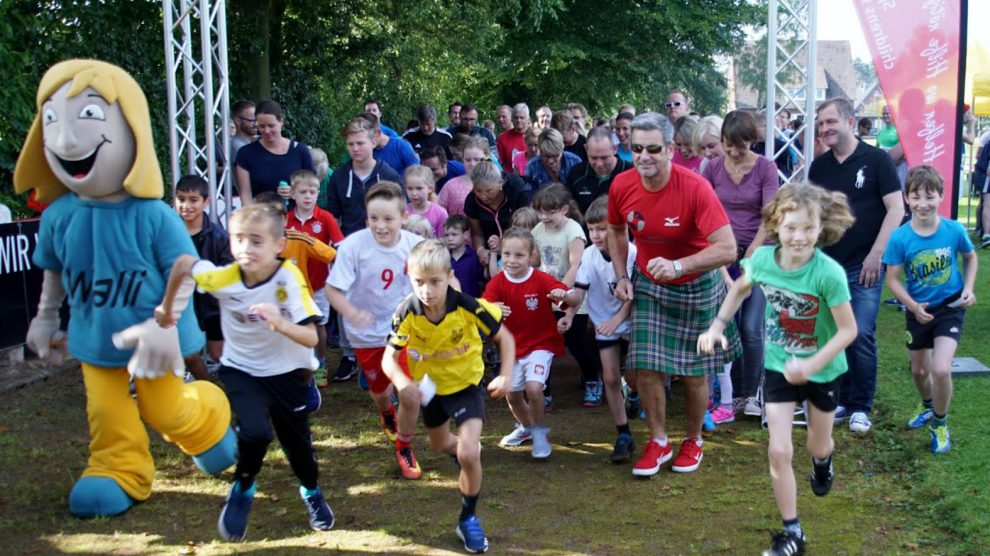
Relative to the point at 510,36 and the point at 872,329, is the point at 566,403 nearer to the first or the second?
the point at 872,329

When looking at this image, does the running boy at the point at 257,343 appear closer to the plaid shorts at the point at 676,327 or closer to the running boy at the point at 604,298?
the plaid shorts at the point at 676,327

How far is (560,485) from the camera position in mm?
5902

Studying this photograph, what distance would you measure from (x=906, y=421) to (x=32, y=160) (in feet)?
18.7

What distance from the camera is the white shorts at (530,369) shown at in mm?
6418

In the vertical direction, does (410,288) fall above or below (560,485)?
above

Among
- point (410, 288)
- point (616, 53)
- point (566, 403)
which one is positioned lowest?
point (566, 403)

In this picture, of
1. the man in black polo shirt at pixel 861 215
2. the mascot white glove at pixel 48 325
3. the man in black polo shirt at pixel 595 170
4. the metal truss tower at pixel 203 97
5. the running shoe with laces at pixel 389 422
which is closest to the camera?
the mascot white glove at pixel 48 325

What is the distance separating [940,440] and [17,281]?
7.12m

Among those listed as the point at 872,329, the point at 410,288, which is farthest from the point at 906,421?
the point at 410,288

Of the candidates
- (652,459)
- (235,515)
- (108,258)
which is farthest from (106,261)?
(652,459)

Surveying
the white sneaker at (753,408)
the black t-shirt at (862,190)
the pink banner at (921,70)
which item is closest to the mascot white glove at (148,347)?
the white sneaker at (753,408)

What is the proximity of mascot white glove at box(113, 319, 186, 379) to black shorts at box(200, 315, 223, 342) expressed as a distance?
247 centimetres

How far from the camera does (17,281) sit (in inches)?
330

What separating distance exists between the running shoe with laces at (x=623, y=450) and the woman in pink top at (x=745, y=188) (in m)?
1.30
